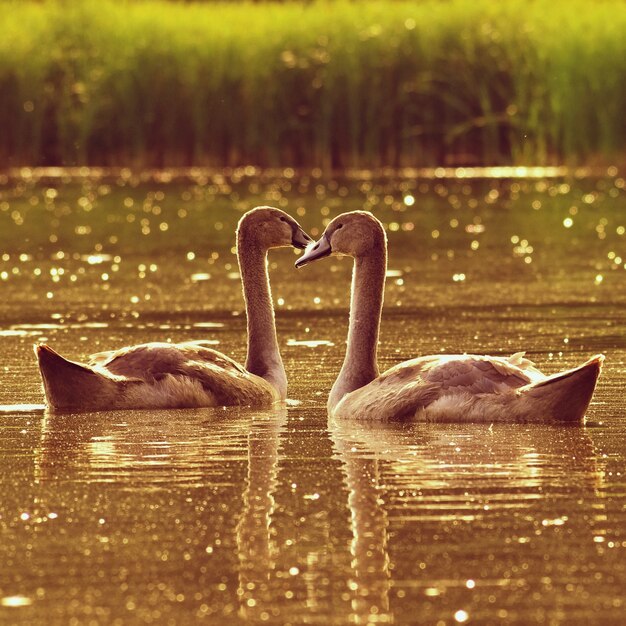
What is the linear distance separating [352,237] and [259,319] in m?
1.02

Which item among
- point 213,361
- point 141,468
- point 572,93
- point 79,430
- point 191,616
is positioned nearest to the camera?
point 191,616

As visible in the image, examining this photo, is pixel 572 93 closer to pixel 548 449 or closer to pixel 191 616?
pixel 548 449

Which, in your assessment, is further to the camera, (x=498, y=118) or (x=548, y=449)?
(x=498, y=118)

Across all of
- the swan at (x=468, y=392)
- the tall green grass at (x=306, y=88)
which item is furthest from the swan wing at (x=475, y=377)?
the tall green grass at (x=306, y=88)

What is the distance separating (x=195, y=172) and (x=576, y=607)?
2500 cm

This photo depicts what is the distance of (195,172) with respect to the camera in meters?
30.8

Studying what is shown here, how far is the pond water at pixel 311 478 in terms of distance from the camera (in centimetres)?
629

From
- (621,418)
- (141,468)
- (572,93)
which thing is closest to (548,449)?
(621,418)

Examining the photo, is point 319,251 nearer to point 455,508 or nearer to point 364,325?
point 364,325

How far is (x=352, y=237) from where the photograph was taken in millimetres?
10883

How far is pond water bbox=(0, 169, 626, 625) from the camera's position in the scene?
6.29m

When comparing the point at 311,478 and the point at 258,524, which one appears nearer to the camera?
the point at 258,524

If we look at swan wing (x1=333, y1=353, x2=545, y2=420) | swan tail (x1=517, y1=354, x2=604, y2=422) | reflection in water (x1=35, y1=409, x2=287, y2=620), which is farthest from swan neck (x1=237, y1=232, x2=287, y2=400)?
swan tail (x1=517, y1=354, x2=604, y2=422)

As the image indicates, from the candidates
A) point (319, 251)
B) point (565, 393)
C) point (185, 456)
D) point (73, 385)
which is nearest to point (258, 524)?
point (185, 456)
